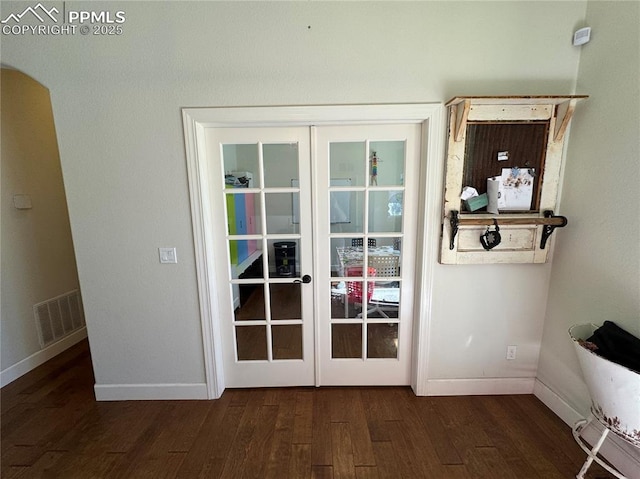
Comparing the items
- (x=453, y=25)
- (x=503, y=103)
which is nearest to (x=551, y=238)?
(x=503, y=103)

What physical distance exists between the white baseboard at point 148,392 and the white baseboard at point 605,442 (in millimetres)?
2572

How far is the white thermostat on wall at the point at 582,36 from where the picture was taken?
1682mm

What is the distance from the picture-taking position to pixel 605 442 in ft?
5.45

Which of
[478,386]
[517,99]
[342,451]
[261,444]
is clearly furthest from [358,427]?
[517,99]

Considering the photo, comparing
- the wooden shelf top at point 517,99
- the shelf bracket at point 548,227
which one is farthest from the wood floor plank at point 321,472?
the wooden shelf top at point 517,99

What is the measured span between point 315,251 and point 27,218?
2704 mm

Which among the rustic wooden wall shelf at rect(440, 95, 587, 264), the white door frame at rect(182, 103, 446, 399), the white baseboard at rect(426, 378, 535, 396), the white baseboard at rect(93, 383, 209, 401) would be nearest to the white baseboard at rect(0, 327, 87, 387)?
the white baseboard at rect(93, 383, 209, 401)

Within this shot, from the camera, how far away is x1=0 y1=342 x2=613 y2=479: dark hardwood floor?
1616 millimetres

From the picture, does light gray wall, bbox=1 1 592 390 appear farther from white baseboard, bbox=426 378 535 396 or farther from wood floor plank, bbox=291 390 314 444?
wood floor plank, bbox=291 390 314 444

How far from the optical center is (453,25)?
1.75m

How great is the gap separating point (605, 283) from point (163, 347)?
299 centimetres

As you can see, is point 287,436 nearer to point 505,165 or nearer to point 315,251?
point 315,251

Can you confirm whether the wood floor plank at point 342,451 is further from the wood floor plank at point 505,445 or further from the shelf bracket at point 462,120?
the shelf bracket at point 462,120

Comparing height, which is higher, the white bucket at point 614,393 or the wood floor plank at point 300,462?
the white bucket at point 614,393
